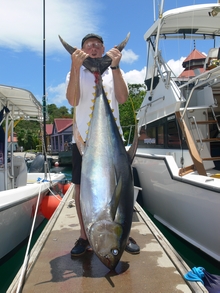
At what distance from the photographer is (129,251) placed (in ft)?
9.37

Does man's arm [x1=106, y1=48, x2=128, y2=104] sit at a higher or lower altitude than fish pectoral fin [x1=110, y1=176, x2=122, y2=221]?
higher

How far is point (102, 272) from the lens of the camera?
8.02 feet

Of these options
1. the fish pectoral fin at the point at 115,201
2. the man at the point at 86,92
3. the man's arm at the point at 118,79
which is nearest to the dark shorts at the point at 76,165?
the man at the point at 86,92

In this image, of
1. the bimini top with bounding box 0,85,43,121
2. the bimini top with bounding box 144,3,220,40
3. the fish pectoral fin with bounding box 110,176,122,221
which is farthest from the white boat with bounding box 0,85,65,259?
the bimini top with bounding box 144,3,220,40

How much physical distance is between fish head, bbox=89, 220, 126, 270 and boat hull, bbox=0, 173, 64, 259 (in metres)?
2.26

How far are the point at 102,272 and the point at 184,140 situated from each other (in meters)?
3.01

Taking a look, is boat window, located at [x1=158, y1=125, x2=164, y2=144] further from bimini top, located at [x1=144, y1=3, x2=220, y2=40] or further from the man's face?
the man's face

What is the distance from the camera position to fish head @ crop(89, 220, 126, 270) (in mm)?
1887

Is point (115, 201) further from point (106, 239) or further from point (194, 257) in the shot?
point (194, 257)

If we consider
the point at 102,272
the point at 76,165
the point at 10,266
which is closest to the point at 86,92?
the point at 76,165

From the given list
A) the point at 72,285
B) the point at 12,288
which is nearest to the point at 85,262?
the point at 72,285

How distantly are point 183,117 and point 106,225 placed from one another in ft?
10.5

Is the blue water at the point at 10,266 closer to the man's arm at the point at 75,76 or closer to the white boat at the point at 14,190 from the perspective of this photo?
the white boat at the point at 14,190

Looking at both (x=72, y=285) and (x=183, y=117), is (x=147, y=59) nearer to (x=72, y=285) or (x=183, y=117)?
(x=183, y=117)
